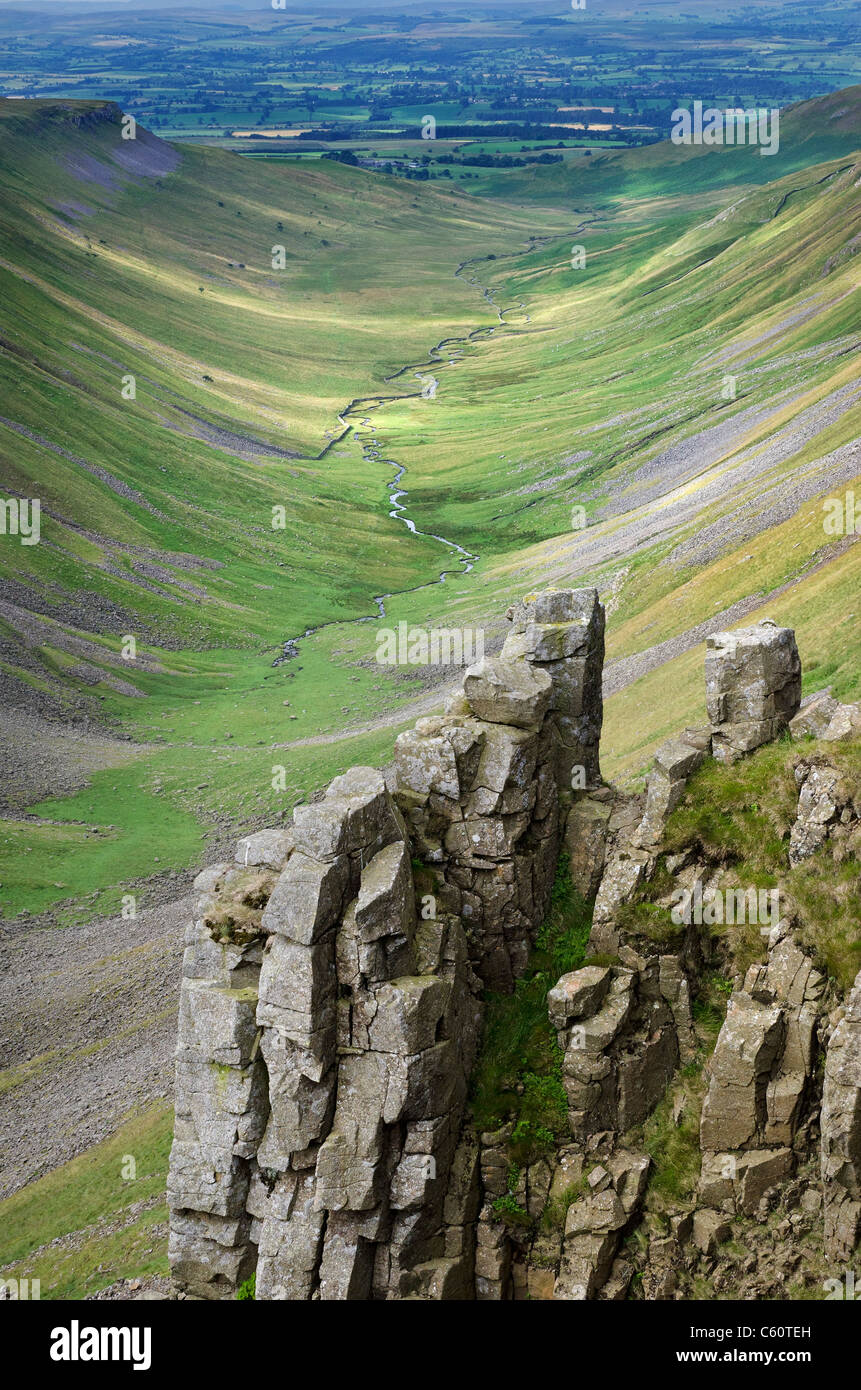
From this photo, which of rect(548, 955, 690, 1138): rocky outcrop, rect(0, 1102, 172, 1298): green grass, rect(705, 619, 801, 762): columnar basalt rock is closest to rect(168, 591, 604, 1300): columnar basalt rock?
rect(548, 955, 690, 1138): rocky outcrop

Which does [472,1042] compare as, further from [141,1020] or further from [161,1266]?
[141,1020]

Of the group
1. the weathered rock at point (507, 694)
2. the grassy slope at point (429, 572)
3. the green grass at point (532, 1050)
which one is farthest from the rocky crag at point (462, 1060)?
the grassy slope at point (429, 572)

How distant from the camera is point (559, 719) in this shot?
37312 millimetres

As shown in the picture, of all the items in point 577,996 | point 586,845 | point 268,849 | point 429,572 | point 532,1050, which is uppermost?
point 268,849

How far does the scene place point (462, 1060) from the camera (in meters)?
32.8

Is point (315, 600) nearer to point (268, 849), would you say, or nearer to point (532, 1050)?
point (268, 849)

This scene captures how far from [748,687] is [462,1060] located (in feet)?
43.9

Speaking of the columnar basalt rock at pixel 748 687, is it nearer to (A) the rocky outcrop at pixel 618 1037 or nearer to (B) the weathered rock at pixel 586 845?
(B) the weathered rock at pixel 586 845

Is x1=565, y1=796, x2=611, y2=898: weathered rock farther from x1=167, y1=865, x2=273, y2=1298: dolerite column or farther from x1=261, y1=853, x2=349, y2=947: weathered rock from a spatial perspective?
x1=167, y1=865, x2=273, y2=1298: dolerite column

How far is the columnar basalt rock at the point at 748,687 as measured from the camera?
35.1 metres

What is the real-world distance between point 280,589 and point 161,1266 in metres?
117

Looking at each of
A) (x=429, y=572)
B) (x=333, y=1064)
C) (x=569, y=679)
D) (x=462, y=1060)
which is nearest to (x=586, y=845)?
(x=569, y=679)

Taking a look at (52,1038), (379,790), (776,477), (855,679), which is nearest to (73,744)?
(52,1038)

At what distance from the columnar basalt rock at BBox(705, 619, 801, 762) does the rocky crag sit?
0.37 ft
